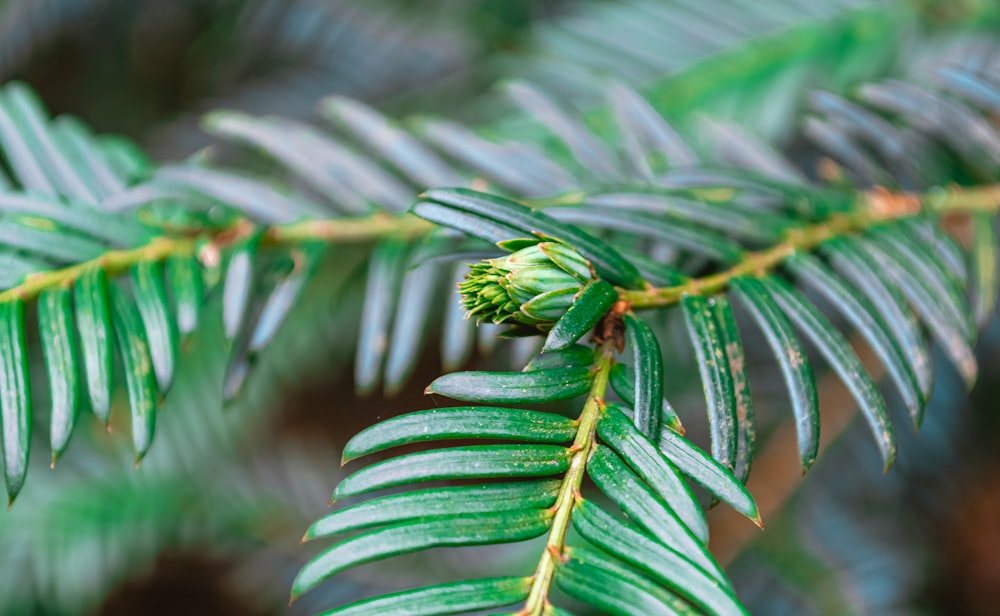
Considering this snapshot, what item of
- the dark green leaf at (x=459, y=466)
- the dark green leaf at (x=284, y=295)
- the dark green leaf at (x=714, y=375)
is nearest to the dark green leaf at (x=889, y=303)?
the dark green leaf at (x=714, y=375)

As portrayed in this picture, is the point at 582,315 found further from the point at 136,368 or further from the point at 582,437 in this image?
the point at 136,368

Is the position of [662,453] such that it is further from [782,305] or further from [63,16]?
[63,16]

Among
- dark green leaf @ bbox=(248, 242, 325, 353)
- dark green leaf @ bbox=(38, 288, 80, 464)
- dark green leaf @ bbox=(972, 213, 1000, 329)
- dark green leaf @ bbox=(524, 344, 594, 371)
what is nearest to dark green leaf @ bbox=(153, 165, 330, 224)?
dark green leaf @ bbox=(248, 242, 325, 353)

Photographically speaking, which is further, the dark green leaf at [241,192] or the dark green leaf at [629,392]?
the dark green leaf at [241,192]

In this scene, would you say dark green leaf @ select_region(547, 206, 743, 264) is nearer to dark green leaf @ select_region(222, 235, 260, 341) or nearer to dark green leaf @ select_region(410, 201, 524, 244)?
dark green leaf @ select_region(410, 201, 524, 244)

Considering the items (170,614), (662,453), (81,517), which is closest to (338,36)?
(81,517)

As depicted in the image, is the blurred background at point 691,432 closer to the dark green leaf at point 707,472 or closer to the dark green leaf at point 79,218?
the dark green leaf at point 79,218
